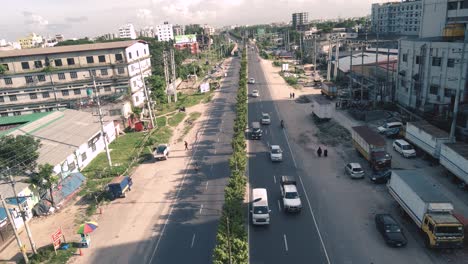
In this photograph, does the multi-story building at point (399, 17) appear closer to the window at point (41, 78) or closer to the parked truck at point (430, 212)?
the window at point (41, 78)

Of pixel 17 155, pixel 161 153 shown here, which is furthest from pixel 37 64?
pixel 17 155

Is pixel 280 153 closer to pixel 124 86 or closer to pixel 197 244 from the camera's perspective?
pixel 197 244

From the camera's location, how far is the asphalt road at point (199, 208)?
88.1ft

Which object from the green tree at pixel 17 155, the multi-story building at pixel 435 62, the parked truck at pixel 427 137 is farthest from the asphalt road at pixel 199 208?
the multi-story building at pixel 435 62

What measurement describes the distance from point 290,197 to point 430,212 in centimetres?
1144

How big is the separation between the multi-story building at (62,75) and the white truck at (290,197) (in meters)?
47.2

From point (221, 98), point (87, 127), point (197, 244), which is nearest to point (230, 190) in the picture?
point (197, 244)

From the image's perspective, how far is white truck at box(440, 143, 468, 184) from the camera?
31.4 meters

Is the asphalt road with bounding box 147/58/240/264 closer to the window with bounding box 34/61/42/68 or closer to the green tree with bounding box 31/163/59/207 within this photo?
the green tree with bounding box 31/163/59/207

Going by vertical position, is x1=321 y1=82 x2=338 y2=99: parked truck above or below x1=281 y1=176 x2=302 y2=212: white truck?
above

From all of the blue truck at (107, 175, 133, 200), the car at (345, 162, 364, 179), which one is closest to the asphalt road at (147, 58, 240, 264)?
the blue truck at (107, 175, 133, 200)

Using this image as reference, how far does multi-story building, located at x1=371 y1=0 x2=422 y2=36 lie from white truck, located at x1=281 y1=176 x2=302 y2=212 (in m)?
133

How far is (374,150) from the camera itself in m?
38.5

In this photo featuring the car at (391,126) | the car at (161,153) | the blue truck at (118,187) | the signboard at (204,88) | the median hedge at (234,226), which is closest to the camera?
the median hedge at (234,226)
